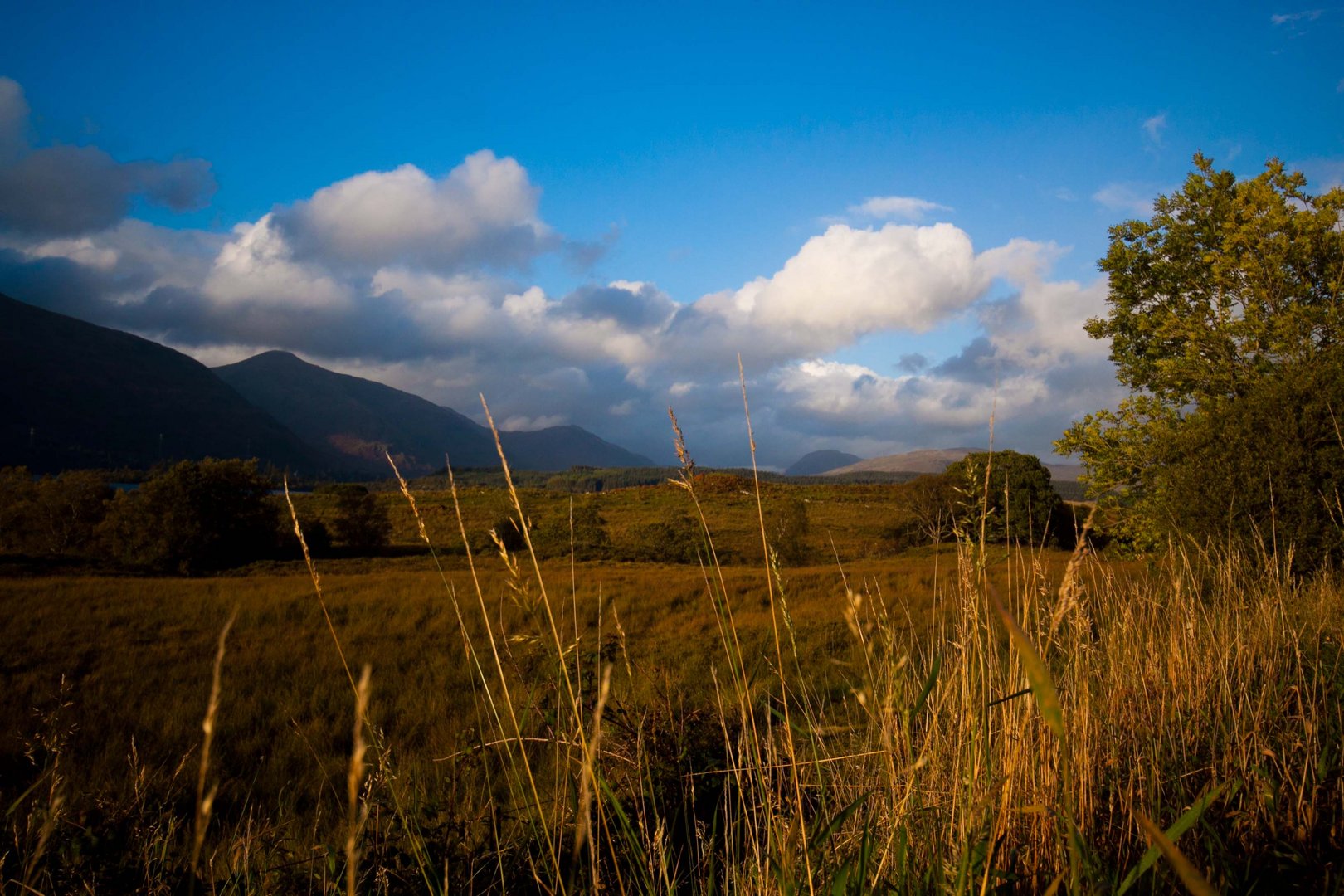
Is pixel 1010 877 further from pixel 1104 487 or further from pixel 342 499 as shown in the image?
pixel 342 499

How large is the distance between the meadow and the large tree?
7.28ft

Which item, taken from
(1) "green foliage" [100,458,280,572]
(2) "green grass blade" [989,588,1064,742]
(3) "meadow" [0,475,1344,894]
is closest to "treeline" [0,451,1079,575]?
(1) "green foliage" [100,458,280,572]

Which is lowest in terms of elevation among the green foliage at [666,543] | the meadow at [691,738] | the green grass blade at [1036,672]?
the green foliage at [666,543]

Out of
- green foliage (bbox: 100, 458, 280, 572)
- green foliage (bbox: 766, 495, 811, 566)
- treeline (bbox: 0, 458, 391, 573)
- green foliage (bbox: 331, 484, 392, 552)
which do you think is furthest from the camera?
green foliage (bbox: 331, 484, 392, 552)

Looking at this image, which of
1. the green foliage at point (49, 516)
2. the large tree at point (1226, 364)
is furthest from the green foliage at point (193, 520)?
the large tree at point (1226, 364)

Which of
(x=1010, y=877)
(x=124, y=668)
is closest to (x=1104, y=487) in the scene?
(x=1010, y=877)

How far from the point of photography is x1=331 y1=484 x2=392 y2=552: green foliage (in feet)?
111

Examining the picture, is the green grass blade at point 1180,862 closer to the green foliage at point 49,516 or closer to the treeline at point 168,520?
the treeline at point 168,520

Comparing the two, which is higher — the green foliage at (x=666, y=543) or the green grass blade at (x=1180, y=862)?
the green grass blade at (x=1180, y=862)

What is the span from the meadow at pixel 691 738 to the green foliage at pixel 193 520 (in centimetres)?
1486

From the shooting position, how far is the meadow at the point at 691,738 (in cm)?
172

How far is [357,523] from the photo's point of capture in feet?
111

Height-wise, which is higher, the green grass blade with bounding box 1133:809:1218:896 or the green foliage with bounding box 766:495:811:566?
the green grass blade with bounding box 1133:809:1218:896

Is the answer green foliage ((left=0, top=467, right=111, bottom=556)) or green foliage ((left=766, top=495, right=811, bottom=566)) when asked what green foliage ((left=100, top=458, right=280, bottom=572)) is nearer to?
green foliage ((left=0, top=467, right=111, bottom=556))
